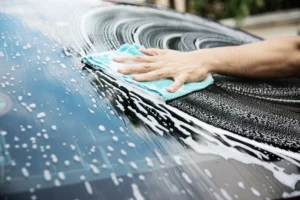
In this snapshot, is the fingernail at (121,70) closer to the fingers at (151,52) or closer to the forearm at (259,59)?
the fingers at (151,52)

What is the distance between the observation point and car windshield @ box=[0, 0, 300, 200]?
0.80m

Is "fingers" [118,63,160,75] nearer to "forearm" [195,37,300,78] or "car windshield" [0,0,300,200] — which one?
"car windshield" [0,0,300,200]

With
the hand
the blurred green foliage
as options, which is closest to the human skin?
the hand

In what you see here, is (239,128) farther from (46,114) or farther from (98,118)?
(46,114)

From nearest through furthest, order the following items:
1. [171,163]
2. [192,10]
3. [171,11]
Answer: [171,163]
[171,11]
[192,10]

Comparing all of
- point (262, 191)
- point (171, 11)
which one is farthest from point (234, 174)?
point (171, 11)

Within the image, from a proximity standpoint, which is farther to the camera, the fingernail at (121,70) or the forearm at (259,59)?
the forearm at (259,59)

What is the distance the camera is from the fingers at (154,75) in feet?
3.77

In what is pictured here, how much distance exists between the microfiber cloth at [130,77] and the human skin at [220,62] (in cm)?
2

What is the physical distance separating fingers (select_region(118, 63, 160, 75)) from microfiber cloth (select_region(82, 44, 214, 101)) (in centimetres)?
2

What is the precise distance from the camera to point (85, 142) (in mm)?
868

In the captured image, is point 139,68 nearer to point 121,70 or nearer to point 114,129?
point 121,70

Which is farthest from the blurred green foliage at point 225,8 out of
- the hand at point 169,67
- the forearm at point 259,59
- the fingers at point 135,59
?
the fingers at point 135,59

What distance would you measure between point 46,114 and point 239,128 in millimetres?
519
